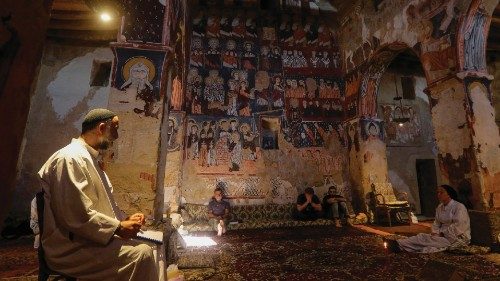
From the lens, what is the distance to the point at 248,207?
8.21 metres

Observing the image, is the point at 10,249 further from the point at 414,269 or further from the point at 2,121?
the point at 414,269

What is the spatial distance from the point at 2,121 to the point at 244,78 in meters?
8.45

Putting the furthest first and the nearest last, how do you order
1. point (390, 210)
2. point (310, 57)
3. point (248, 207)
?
point (310, 57) → point (248, 207) → point (390, 210)

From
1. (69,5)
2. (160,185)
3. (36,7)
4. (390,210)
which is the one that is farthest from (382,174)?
(69,5)

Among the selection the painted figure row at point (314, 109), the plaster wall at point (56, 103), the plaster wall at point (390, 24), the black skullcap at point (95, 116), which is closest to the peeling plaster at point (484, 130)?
the plaster wall at point (390, 24)

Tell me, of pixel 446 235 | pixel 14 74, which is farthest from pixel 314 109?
pixel 14 74

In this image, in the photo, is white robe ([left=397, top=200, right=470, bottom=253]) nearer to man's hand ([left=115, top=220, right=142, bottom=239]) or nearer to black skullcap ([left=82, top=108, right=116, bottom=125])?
man's hand ([left=115, top=220, right=142, bottom=239])

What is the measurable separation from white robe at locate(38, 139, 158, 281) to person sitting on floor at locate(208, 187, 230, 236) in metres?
5.14

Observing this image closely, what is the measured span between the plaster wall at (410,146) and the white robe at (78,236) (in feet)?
34.2

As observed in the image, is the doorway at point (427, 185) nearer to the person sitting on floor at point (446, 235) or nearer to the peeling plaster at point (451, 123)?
the peeling plaster at point (451, 123)

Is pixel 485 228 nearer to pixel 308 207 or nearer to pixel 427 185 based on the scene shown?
pixel 308 207

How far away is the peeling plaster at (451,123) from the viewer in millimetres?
5168

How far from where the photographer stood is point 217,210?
7398 mm

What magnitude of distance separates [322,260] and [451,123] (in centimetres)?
390
